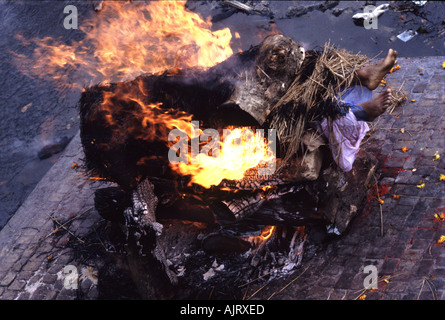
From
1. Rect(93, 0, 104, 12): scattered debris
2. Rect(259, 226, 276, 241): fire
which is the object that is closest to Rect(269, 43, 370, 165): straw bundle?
Rect(259, 226, 276, 241): fire

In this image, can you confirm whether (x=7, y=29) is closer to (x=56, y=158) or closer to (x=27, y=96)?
(x=27, y=96)

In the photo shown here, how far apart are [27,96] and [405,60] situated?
832 centimetres

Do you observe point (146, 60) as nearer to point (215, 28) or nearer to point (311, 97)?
point (215, 28)

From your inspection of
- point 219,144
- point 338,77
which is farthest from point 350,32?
point 219,144

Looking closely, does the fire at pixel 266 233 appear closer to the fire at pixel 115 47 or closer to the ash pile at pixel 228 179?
the ash pile at pixel 228 179

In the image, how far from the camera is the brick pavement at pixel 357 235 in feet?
14.9

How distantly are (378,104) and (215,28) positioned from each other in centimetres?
622

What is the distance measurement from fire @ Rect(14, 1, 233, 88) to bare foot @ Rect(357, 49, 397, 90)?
13.5ft

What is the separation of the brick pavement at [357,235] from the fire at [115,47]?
2.69 m

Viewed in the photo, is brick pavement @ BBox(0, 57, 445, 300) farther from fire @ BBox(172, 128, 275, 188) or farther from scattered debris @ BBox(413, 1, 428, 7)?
scattered debris @ BBox(413, 1, 428, 7)

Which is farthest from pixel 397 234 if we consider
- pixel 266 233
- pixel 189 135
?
pixel 189 135

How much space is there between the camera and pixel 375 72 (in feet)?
14.3

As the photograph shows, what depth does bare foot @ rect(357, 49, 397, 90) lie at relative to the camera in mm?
4254
